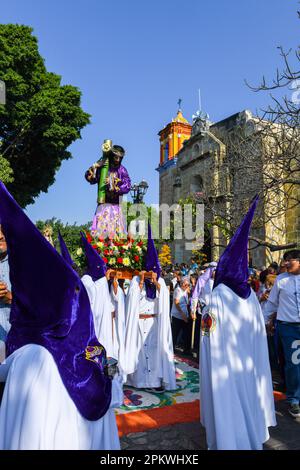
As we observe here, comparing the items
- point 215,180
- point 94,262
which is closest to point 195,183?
point 215,180

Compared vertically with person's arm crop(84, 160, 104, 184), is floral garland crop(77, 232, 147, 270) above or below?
below

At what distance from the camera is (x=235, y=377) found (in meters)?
3.29

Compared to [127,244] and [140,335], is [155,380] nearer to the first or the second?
[140,335]

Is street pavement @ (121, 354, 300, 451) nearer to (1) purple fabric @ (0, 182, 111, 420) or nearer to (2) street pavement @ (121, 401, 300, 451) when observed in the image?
(2) street pavement @ (121, 401, 300, 451)

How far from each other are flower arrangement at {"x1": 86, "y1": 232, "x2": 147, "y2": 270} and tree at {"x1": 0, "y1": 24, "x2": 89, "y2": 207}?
1042cm

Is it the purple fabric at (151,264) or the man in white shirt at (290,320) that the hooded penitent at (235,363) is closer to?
the man in white shirt at (290,320)

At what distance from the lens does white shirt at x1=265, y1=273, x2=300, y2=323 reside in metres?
4.53

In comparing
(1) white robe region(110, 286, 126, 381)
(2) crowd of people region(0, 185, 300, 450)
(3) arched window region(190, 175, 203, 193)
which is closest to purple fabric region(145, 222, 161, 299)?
(2) crowd of people region(0, 185, 300, 450)

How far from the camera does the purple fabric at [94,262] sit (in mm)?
5477

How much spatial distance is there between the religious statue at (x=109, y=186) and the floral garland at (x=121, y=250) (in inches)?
18.0

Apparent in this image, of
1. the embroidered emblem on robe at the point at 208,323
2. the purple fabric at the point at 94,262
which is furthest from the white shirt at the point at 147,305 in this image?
the embroidered emblem on robe at the point at 208,323

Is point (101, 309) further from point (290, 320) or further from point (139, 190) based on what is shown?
point (139, 190)
